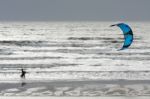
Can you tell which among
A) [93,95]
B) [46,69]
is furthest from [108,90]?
[46,69]

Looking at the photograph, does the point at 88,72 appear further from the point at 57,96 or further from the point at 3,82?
the point at 57,96

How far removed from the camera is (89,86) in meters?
31.4

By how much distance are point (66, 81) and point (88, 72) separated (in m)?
7.12

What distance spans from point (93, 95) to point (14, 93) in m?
5.44

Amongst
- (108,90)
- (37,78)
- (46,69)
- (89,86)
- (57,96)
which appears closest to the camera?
(57,96)

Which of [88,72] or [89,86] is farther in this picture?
[88,72]

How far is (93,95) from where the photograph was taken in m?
27.6

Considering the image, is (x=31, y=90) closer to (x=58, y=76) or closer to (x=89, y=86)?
(x=89, y=86)

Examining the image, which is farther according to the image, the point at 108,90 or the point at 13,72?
the point at 13,72

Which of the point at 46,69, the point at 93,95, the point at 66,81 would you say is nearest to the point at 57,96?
the point at 93,95

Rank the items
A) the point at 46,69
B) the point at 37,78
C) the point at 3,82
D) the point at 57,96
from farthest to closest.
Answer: the point at 46,69 < the point at 37,78 < the point at 3,82 < the point at 57,96

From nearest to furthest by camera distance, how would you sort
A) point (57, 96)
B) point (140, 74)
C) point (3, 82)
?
point (57, 96) < point (3, 82) < point (140, 74)

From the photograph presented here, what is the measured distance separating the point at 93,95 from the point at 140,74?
12605mm

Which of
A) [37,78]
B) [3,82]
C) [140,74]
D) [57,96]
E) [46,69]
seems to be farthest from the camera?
[46,69]
